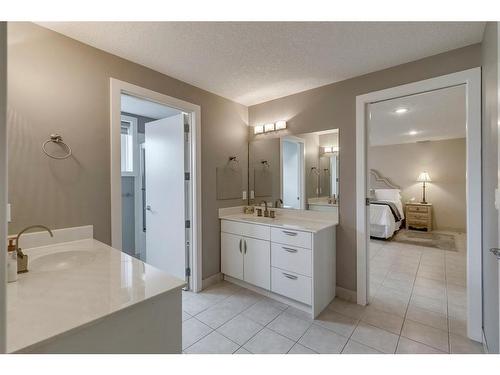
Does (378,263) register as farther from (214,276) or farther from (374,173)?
(374,173)

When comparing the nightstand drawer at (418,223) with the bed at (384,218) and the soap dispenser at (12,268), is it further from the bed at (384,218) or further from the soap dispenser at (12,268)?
the soap dispenser at (12,268)

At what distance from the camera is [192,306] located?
227cm

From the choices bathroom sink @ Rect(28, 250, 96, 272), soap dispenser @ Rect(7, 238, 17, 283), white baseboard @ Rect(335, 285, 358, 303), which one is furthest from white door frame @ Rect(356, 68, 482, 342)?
soap dispenser @ Rect(7, 238, 17, 283)

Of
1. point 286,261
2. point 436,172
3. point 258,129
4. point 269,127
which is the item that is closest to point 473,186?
point 286,261

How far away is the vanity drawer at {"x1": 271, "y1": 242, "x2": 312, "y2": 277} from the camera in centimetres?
206

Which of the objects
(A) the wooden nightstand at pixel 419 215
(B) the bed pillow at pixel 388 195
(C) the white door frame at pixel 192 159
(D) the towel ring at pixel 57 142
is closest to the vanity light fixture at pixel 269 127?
(C) the white door frame at pixel 192 159

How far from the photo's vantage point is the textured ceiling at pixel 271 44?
5.15ft

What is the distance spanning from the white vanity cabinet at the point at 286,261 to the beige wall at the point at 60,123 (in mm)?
1337

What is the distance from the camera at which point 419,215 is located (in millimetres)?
5543

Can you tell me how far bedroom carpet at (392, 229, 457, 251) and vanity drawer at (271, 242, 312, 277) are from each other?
3582 millimetres

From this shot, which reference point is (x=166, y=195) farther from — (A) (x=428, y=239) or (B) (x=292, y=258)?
(A) (x=428, y=239)

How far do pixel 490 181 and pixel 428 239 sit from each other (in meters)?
4.08

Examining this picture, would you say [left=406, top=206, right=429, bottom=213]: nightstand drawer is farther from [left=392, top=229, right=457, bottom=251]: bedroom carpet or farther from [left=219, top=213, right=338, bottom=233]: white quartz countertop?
[left=219, top=213, right=338, bottom=233]: white quartz countertop
